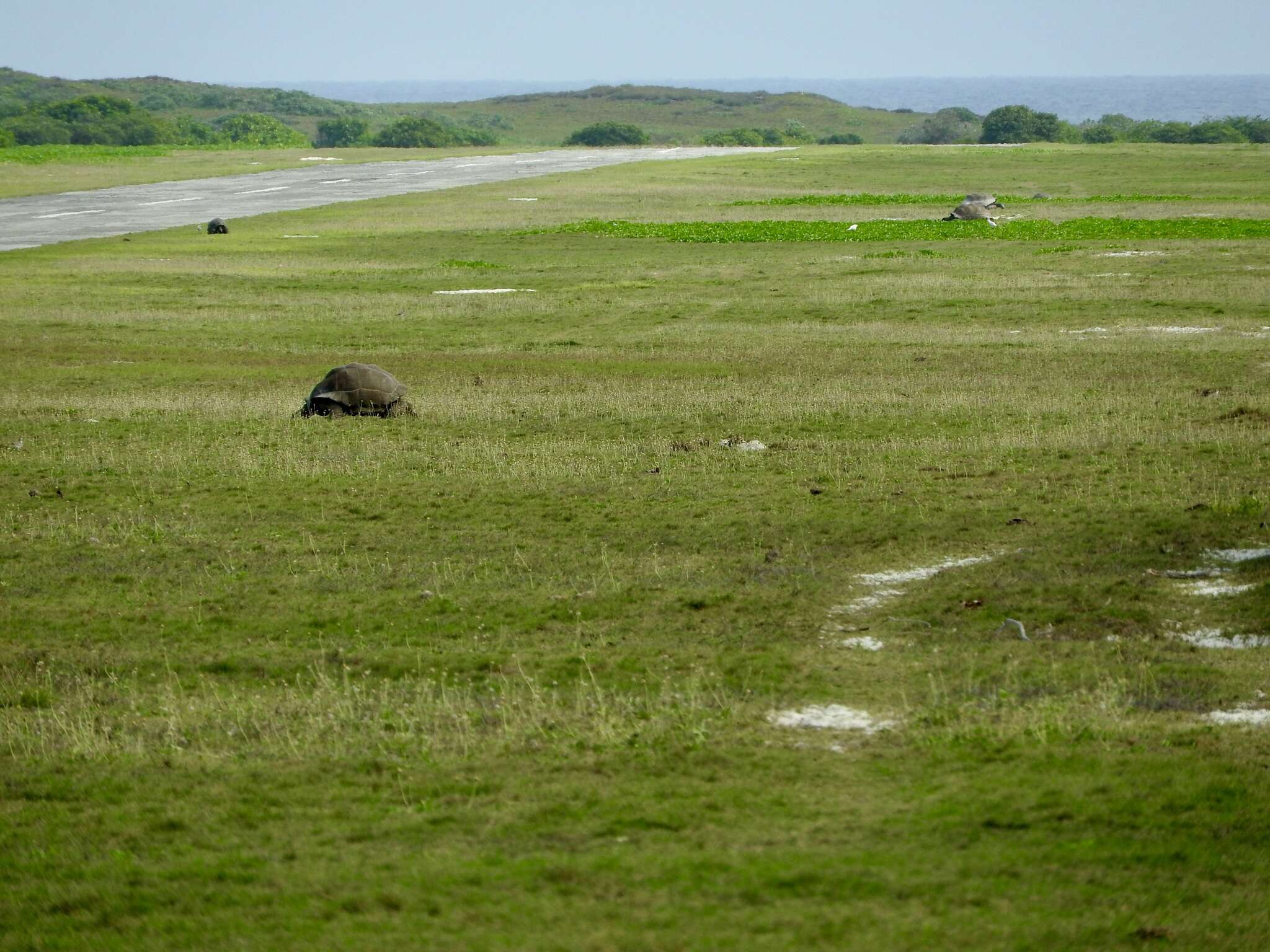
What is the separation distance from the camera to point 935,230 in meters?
60.2

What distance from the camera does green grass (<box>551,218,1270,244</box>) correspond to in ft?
183

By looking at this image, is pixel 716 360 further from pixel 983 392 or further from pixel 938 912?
pixel 938 912

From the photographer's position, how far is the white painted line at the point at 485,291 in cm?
4453

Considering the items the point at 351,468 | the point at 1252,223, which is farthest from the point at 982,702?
the point at 1252,223

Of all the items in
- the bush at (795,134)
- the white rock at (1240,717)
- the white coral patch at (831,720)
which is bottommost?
the white coral patch at (831,720)

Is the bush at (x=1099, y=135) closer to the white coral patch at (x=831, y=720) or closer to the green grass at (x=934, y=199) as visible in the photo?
the green grass at (x=934, y=199)

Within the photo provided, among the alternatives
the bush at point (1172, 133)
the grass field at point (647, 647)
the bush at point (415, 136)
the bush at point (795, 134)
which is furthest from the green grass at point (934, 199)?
the bush at point (795, 134)

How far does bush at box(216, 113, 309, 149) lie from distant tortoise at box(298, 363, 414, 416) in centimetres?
14640

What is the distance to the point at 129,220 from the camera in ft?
236

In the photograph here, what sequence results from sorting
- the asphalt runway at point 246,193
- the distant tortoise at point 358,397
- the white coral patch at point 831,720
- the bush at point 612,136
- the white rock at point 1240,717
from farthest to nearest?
1. the bush at point 612,136
2. the asphalt runway at point 246,193
3. the distant tortoise at point 358,397
4. the white coral patch at point 831,720
5. the white rock at point 1240,717

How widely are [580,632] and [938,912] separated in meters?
6.38

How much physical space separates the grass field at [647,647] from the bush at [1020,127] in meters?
129

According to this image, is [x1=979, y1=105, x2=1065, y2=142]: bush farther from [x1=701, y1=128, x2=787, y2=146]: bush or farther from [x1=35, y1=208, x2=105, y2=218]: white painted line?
[x1=35, y1=208, x2=105, y2=218]: white painted line

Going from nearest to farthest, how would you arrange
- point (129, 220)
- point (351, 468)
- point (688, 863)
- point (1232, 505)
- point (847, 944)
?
point (847, 944) → point (688, 863) → point (1232, 505) → point (351, 468) → point (129, 220)
